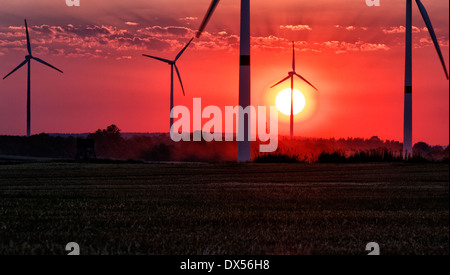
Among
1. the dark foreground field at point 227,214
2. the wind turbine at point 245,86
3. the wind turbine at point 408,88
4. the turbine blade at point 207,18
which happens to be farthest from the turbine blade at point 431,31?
the turbine blade at point 207,18

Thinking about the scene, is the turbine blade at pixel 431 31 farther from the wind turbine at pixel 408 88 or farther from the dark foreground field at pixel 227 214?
the dark foreground field at pixel 227 214

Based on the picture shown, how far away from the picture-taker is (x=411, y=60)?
5172 centimetres

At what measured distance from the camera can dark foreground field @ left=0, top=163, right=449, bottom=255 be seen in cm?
1220

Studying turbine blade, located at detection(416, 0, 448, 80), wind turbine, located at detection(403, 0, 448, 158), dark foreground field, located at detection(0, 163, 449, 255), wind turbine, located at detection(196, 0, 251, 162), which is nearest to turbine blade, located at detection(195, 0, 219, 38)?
wind turbine, located at detection(196, 0, 251, 162)

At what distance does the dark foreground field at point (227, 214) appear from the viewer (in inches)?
480

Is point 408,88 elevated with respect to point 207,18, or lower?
lower

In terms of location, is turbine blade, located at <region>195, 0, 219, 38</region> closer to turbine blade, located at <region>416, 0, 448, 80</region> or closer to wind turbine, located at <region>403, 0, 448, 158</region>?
turbine blade, located at <region>416, 0, 448, 80</region>

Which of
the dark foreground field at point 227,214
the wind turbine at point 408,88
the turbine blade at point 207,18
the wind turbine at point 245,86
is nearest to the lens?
the dark foreground field at point 227,214

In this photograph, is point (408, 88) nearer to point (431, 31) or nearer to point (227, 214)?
point (431, 31)

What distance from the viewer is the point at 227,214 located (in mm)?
16859

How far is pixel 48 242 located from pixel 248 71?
120 feet

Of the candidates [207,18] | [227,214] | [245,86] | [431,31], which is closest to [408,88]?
[431,31]
